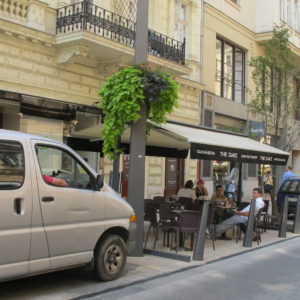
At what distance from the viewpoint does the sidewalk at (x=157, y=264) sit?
6281mm

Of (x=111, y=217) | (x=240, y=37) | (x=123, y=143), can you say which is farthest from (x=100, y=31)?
(x=240, y=37)

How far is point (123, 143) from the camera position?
11.6 metres

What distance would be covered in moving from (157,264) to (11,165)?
140 inches

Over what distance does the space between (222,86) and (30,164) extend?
17904mm

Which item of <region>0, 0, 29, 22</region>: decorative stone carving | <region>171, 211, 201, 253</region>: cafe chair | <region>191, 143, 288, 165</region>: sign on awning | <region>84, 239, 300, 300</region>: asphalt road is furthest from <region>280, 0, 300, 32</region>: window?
<region>84, 239, 300, 300</region>: asphalt road

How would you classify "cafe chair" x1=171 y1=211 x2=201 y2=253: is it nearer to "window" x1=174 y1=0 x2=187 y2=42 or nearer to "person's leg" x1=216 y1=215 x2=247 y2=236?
"person's leg" x1=216 y1=215 x2=247 y2=236

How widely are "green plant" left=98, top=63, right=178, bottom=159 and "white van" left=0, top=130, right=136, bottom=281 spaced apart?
1.86m

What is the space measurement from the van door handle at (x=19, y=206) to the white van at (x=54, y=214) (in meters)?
0.01

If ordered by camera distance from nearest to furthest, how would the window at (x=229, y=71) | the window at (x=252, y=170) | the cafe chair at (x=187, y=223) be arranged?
the cafe chair at (x=187, y=223), the window at (x=229, y=71), the window at (x=252, y=170)

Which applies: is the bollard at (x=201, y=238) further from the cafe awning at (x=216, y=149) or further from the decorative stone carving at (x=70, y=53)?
the decorative stone carving at (x=70, y=53)

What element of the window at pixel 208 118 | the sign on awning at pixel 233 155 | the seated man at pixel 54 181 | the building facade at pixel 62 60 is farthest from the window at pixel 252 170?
the seated man at pixel 54 181

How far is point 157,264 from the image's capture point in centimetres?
773

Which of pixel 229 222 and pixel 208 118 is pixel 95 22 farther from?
pixel 208 118

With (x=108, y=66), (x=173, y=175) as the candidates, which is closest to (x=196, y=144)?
(x=108, y=66)
